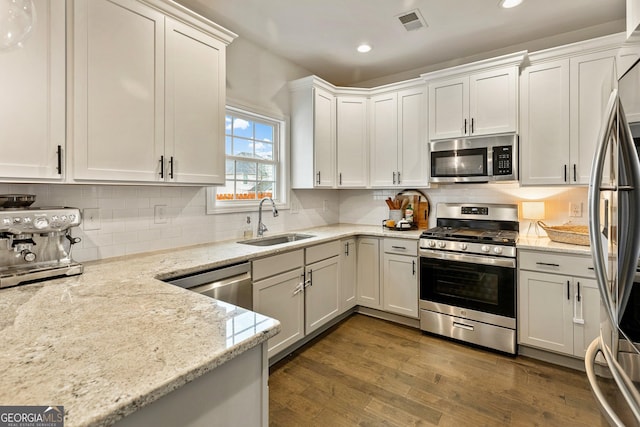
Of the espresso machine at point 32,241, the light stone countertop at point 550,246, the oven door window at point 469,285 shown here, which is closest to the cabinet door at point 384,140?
the oven door window at point 469,285

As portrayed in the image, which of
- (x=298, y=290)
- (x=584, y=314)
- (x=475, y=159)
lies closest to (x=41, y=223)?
(x=298, y=290)

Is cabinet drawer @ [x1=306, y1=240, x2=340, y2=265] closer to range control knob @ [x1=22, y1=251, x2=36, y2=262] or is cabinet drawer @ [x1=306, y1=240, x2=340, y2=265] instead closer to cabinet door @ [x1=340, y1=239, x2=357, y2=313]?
cabinet door @ [x1=340, y1=239, x2=357, y2=313]

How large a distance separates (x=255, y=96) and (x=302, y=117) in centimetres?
56

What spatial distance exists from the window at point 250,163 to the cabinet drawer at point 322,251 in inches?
30.0

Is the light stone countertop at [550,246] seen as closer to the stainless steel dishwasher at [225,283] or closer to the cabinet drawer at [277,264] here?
the cabinet drawer at [277,264]

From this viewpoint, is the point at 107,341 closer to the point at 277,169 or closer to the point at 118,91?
the point at 118,91

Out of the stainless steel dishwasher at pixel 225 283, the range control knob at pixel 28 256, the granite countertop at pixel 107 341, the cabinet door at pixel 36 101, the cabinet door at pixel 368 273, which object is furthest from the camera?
the cabinet door at pixel 368 273

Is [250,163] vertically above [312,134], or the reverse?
[312,134]

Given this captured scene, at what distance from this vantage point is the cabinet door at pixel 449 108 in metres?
3.07

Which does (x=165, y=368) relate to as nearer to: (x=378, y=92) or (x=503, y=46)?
(x=378, y=92)

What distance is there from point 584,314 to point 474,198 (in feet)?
4.51

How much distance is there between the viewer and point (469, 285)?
2.80 meters

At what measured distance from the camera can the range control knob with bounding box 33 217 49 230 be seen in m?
1.49

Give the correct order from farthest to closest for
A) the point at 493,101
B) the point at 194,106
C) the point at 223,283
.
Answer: the point at 493,101 < the point at 194,106 < the point at 223,283
